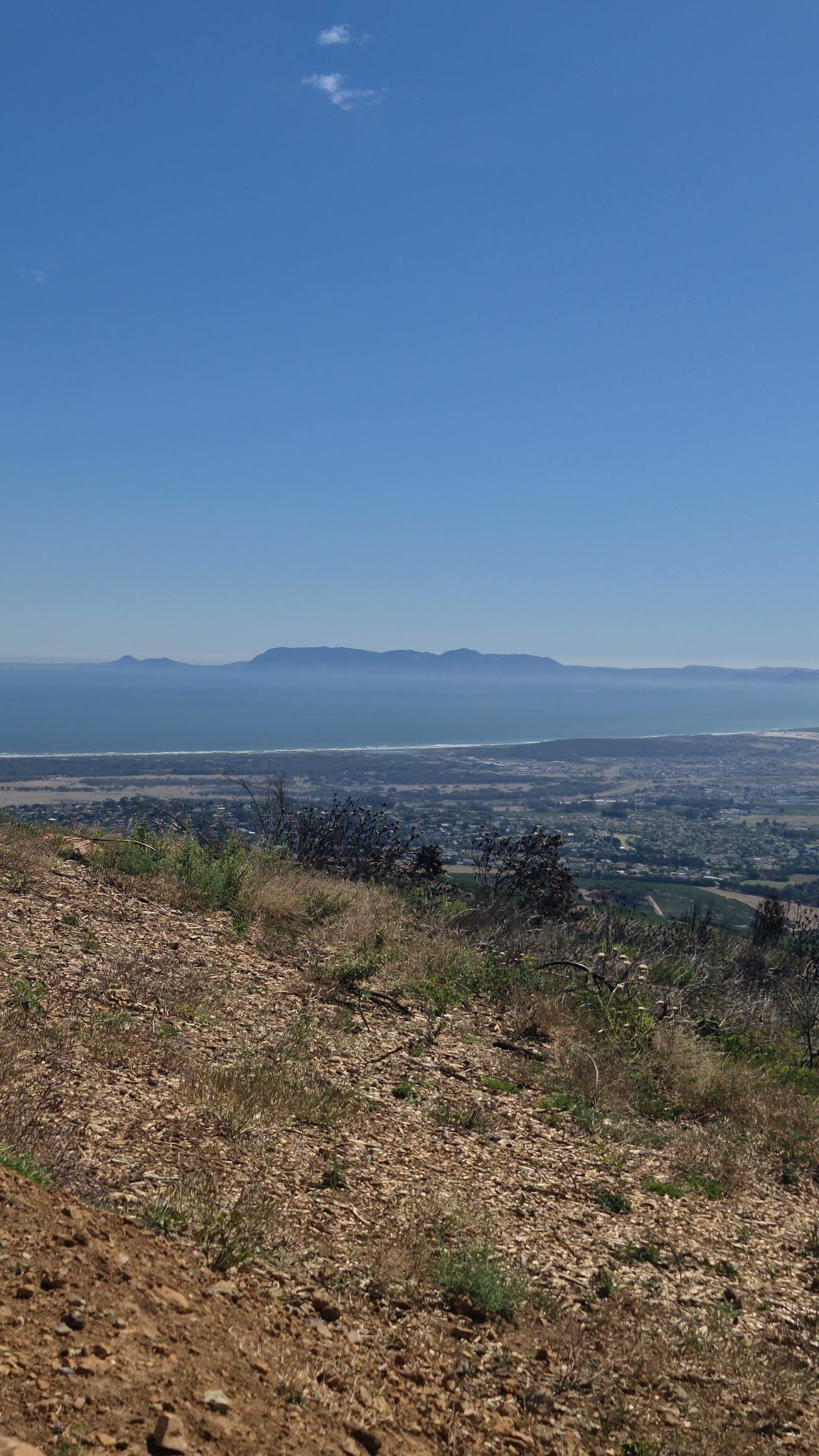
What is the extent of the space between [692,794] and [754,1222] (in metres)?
66.6

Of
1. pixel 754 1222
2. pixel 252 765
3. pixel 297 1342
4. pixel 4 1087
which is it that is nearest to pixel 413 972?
pixel 754 1222

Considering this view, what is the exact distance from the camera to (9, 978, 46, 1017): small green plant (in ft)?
20.5

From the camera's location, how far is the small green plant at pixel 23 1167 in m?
3.87

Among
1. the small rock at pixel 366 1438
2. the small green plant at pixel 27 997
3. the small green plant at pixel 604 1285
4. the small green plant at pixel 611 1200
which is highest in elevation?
the small green plant at pixel 27 997

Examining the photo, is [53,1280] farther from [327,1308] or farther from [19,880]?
[19,880]

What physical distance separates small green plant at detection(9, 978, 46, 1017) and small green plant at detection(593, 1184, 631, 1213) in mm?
3947

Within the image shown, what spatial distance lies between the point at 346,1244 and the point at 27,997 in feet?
10.6

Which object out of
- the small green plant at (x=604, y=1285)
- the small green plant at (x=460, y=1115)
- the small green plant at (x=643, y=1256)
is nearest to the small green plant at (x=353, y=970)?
the small green plant at (x=460, y=1115)

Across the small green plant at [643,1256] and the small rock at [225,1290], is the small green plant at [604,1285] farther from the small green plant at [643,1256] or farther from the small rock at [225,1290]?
the small rock at [225,1290]

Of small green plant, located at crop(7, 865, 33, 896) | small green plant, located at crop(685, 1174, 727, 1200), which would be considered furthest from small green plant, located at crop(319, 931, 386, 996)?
small green plant, located at crop(685, 1174, 727, 1200)

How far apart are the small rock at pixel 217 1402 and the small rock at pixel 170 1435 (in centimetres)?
17

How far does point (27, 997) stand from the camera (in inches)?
252

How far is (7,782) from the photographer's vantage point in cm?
4328

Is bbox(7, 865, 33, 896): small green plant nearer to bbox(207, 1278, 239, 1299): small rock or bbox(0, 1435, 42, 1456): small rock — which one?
bbox(207, 1278, 239, 1299): small rock
